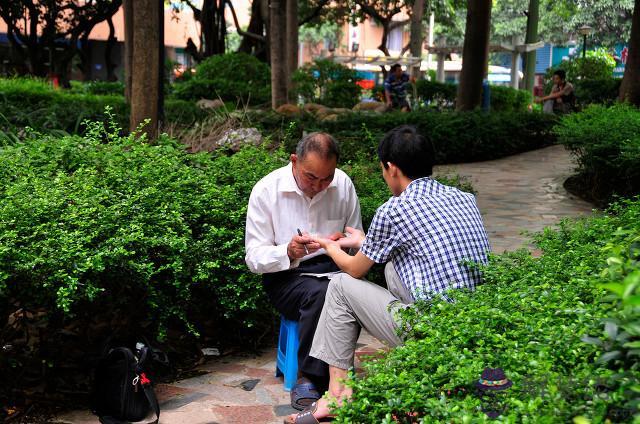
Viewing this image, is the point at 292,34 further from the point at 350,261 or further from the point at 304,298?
the point at 350,261

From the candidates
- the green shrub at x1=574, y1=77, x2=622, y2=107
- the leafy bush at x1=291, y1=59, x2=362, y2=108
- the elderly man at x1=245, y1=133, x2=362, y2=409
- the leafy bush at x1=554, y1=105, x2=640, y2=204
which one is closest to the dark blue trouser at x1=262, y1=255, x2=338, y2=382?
the elderly man at x1=245, y1=133, x2=362, y2=409

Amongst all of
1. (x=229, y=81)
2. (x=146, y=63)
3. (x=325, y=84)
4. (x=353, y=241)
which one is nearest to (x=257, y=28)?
(x=229, y=81)

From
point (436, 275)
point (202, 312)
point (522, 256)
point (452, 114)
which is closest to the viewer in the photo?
point (436, 275)

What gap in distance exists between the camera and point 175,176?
17.2ft

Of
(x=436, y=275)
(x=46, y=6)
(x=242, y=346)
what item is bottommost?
(x=242, y=346)

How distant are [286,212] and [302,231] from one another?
137 millimetres

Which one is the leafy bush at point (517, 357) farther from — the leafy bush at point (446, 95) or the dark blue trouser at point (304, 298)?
the leafy bush at point (446, 95)

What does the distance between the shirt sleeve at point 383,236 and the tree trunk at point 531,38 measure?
2450cm

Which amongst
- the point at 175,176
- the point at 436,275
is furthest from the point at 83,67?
the point at 436,275

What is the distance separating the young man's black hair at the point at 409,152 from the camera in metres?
3.89

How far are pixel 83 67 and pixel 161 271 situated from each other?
28.6 m

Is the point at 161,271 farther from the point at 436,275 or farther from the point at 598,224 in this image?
the point at 598,224

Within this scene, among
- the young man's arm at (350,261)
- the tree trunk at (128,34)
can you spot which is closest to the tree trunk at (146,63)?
the tree trunk at (128,34)

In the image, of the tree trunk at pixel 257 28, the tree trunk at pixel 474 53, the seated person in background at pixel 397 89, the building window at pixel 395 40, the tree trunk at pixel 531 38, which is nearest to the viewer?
the tree trunk at pixel 474 53
